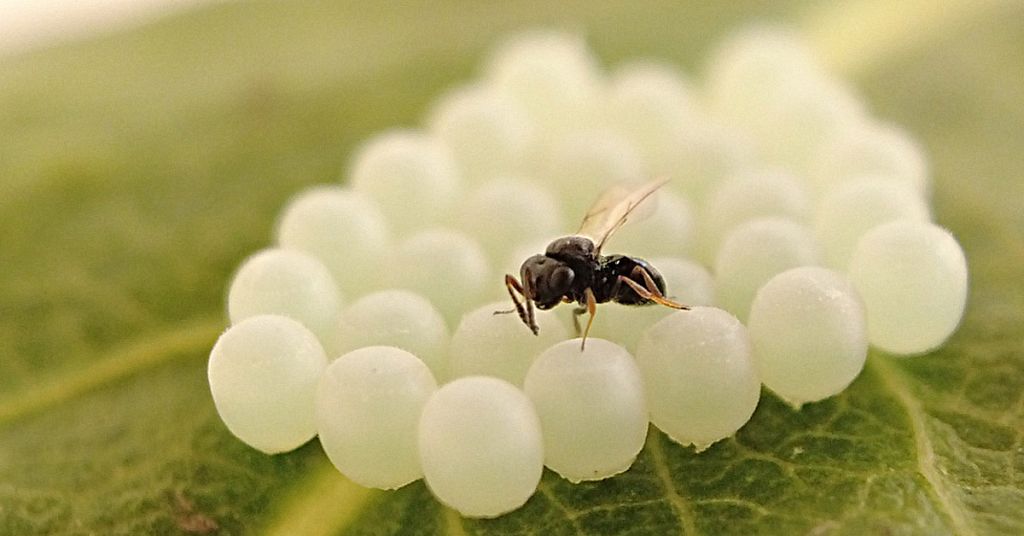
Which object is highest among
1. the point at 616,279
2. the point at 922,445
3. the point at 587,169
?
the point at 587,169

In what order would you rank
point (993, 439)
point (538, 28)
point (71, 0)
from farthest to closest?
point (71, 0)
point (538, 28)
point (993, 439)

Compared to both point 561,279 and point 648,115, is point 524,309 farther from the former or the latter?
point 648,115

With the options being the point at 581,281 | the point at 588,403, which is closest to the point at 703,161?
the point at 581,281

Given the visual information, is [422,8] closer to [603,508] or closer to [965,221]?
[965,221]

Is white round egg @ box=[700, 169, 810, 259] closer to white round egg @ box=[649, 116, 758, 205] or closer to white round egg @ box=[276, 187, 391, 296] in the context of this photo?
white round egg @ box=[649, 116, 758, 205]

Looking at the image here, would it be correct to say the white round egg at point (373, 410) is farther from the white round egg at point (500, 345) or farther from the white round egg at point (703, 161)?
the white round egg at point (703, 161)

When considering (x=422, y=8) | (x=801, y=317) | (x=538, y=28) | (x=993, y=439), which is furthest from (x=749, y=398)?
(x=422, y=8)
